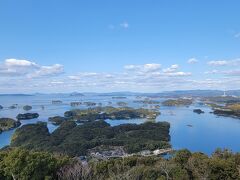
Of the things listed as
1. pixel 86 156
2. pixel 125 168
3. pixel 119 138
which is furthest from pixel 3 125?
pixel 125 168

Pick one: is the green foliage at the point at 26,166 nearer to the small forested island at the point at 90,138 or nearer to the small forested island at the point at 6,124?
the small forested island at the point at 90,138

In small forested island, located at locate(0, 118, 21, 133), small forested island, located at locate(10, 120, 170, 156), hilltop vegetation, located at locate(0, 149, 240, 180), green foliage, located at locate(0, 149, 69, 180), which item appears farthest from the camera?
small forested island, located at locate(0, 118, 21, 133)

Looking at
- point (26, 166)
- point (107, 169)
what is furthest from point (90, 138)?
point (26, 166)

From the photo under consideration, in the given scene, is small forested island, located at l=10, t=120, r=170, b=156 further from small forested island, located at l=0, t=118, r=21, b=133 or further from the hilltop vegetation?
Answer: the hilltop vegetation

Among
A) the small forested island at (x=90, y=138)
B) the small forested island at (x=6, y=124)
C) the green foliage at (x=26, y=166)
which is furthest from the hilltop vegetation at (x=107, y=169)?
the small forested island at (x=6, y=124)

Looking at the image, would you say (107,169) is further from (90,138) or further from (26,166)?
(90,138)

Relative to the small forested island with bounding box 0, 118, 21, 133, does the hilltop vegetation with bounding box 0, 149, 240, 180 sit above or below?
above

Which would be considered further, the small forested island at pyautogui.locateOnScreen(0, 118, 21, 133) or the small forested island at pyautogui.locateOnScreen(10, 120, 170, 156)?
the small forested island at pyautogui.locateOnScreen(0, 118, 21, 133)

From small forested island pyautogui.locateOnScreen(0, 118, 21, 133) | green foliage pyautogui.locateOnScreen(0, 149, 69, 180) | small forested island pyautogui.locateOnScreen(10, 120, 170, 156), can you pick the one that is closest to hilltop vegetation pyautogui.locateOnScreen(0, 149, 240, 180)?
green foliage pyautogui.locateOnScreen(0, 149, 69, 180)

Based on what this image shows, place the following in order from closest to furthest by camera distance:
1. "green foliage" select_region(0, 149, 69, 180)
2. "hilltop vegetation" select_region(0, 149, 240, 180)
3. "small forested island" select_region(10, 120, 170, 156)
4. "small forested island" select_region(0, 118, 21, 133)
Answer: "green foliage" select_region(0, 149, 69, 180)
"hilltop vegetation" select_region(0, 149, 240, 180)
"small forested island" select_region(10, 120, 170, 156)
"small forested island" select_region(0, 118, 21, 133)
